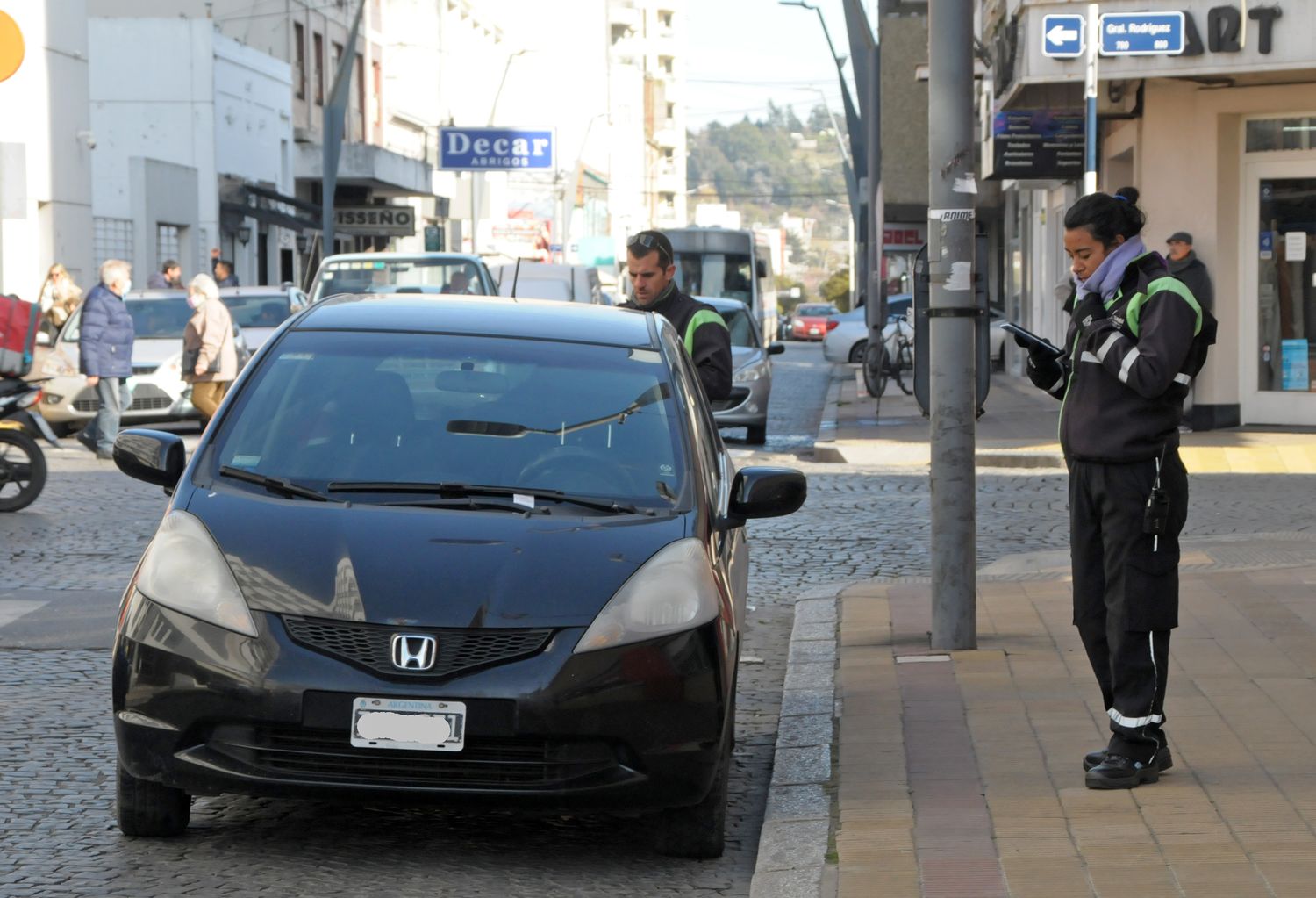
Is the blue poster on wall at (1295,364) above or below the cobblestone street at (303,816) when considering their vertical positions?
above

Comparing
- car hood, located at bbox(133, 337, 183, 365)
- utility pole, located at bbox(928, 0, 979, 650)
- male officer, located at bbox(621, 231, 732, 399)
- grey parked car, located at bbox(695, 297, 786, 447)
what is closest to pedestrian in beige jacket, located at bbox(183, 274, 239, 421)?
car hood, located at bbox(133, 337, 183, 365)

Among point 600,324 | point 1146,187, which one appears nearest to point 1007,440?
point 1146,187

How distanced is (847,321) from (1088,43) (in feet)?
95.4

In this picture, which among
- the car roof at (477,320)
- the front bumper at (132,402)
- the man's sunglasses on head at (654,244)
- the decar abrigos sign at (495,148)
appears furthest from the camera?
the decar abrigos sign at (495,148)

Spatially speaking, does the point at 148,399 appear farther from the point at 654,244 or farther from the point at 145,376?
the point at 654,244

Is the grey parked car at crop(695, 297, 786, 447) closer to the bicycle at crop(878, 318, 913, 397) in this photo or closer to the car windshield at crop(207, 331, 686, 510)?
the bicycle at crop(878, 318, 913, 397)

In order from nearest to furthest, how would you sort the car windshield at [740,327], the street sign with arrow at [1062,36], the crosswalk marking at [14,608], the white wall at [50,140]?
the crosswalk marking at [14,608] → the street sign with arrow at [1062,36] → the car windshield at [740,327] → the white wall at [50,140]

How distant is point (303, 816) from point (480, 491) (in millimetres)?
1095

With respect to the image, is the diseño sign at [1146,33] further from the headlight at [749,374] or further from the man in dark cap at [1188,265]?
the headlight at [749,374]

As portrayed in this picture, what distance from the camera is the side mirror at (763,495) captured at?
619 cm

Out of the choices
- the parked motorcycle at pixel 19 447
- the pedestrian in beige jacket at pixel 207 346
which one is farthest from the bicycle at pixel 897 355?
the parked motorcycle at pixel 19 447

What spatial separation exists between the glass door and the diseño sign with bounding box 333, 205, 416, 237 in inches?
1232

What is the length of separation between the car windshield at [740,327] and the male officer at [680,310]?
13472 mm

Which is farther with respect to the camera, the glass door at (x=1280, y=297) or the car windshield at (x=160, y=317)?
the car windshield at (x=160, y=317)
